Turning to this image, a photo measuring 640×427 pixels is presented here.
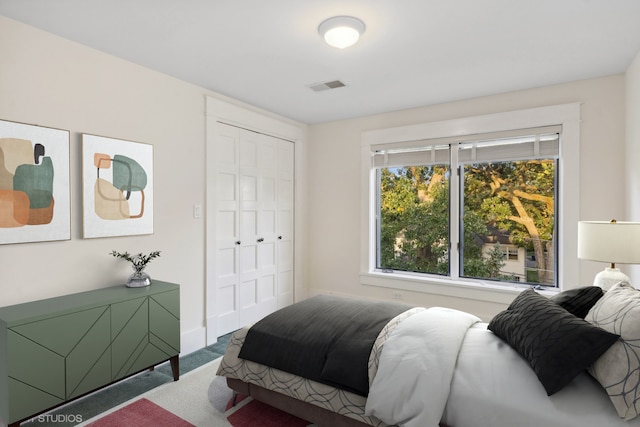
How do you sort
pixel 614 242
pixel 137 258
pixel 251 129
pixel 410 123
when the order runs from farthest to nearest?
pixel 410 123 → pixel 251 129 → pixel 137 258 → pixel 614 242

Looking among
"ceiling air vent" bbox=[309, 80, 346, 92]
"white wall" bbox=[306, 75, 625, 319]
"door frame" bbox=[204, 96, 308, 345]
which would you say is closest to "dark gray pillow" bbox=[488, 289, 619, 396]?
"white wall" bbox=[306, 75, 625, 319]

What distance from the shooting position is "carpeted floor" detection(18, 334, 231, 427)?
7.16 feet

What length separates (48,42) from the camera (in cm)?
235

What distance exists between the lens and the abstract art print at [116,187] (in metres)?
2.54

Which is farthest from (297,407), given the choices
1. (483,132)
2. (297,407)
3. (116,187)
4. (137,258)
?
(483,132)

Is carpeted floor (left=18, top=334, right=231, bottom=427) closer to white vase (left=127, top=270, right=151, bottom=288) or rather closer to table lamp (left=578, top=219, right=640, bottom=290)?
white vase (left=127, top=270, right=151, bottom=288)

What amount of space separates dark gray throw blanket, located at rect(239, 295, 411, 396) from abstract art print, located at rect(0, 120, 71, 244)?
152 cm

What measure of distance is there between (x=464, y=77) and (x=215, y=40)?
209 cm

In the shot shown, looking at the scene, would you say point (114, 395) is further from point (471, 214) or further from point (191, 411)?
point (471, 214)

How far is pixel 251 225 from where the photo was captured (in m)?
4.01

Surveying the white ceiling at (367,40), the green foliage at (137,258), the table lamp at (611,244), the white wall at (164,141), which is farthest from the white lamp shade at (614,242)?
the green foliage at (137,258)

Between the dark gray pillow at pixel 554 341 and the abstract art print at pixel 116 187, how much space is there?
8.90 ft

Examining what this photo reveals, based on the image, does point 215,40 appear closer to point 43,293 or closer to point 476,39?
point 476,39

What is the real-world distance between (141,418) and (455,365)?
6.29 feet
